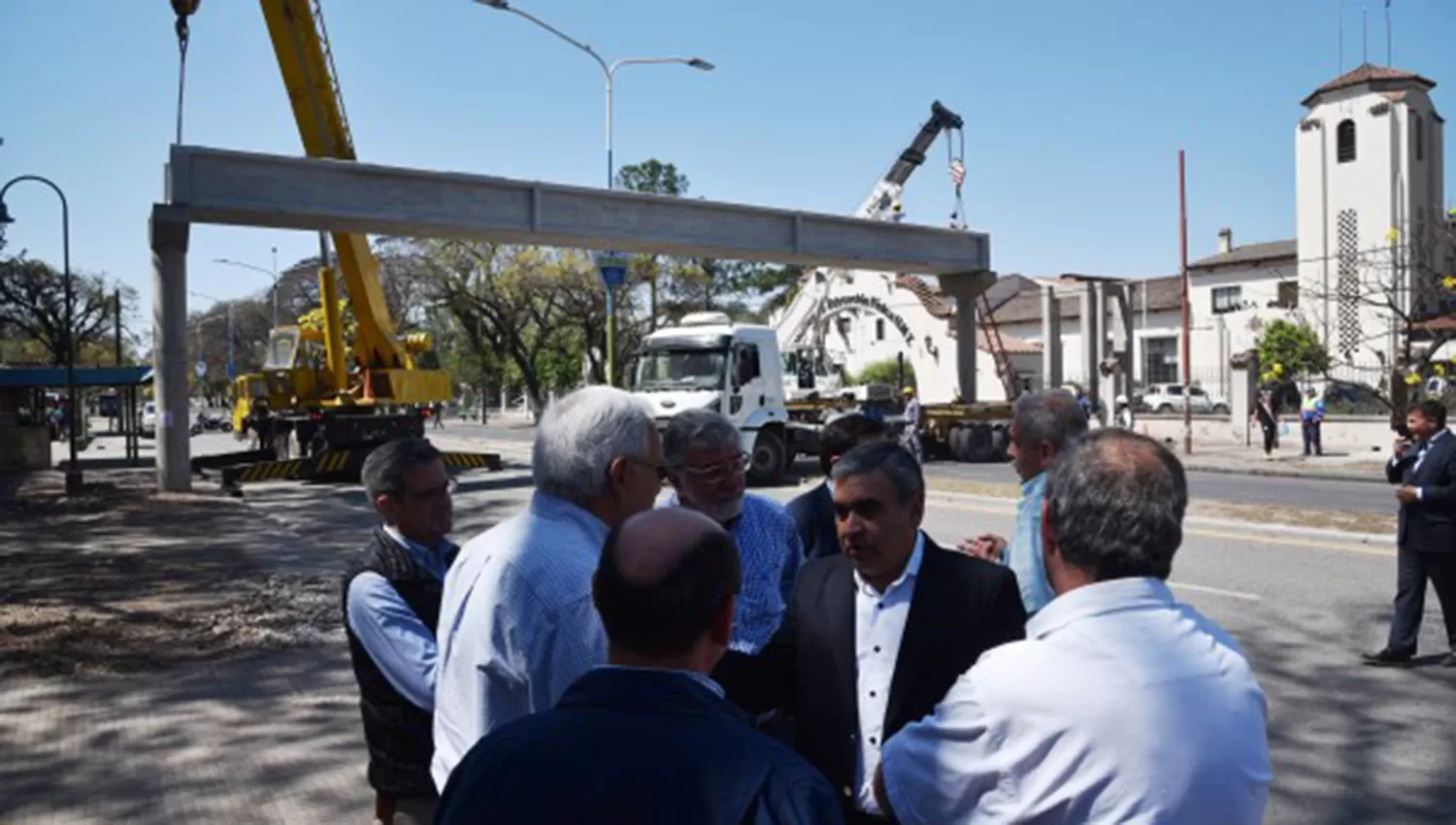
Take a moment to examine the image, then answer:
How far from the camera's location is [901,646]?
116 inches

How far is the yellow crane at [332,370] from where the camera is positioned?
70.1ft

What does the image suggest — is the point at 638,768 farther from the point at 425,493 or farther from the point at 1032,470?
the point at 1032,470

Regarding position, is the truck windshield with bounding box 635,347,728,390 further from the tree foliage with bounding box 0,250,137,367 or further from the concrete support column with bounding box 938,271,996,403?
the tree foliage with bounding box 0,250,137,367

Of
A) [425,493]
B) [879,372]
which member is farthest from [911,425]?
[879,372]

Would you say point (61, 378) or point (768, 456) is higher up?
point (61, 378)

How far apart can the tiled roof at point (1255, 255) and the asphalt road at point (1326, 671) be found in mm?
49457

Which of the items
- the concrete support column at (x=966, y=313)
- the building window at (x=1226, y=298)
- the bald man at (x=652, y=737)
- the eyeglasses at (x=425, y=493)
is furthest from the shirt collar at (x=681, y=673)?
the building window at (x=1226, y=298)

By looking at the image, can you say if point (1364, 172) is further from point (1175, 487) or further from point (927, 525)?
point (1175, 487)

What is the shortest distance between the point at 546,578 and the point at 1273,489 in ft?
66.3

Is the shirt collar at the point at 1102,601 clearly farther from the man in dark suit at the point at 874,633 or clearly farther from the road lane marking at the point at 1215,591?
the road lane marking at the point at 1215,591

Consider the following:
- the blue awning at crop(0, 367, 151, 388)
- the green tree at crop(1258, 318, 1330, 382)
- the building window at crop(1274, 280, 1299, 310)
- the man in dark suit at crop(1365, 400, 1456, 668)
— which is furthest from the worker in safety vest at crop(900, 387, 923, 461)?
the building window at crop(1274, 280, 1299, 310)

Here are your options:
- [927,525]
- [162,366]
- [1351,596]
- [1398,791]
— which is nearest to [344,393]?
[162,366]

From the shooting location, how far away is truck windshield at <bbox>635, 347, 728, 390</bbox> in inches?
836

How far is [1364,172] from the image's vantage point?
46188mm
